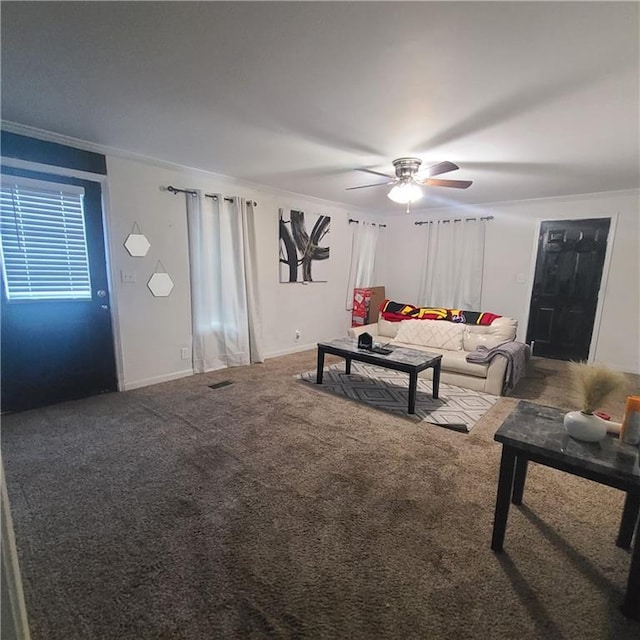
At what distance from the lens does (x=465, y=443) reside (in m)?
2.45

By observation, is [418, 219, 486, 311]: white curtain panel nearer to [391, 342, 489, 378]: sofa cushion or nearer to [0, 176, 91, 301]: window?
[391, 342, 489, 378]: sofa cushion

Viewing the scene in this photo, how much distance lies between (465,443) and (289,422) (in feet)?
4.45

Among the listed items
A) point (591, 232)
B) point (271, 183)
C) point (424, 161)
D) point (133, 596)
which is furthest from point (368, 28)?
point (591, 232)

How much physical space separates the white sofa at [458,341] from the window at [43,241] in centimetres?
315

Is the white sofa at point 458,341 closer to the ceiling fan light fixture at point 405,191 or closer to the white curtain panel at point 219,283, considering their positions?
the white curtain panel at point 219,283

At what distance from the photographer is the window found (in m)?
2.63

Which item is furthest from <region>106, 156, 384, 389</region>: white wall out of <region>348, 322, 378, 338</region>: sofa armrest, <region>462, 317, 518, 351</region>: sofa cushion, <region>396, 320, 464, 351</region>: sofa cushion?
<region>462, 317, 518, 351</region>: sofa cushion

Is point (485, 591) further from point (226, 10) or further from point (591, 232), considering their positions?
point (591, 232)

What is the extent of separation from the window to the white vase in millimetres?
3710

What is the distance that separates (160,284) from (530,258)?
4959mm

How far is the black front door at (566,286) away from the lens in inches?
173

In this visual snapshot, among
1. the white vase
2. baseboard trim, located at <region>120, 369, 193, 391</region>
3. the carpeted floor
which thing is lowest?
the carpeted floor

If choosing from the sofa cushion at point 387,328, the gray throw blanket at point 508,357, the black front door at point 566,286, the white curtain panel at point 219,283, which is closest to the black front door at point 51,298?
the white curtain panel at point 219,283

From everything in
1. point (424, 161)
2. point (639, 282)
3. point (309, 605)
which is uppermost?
point (424, 161)
